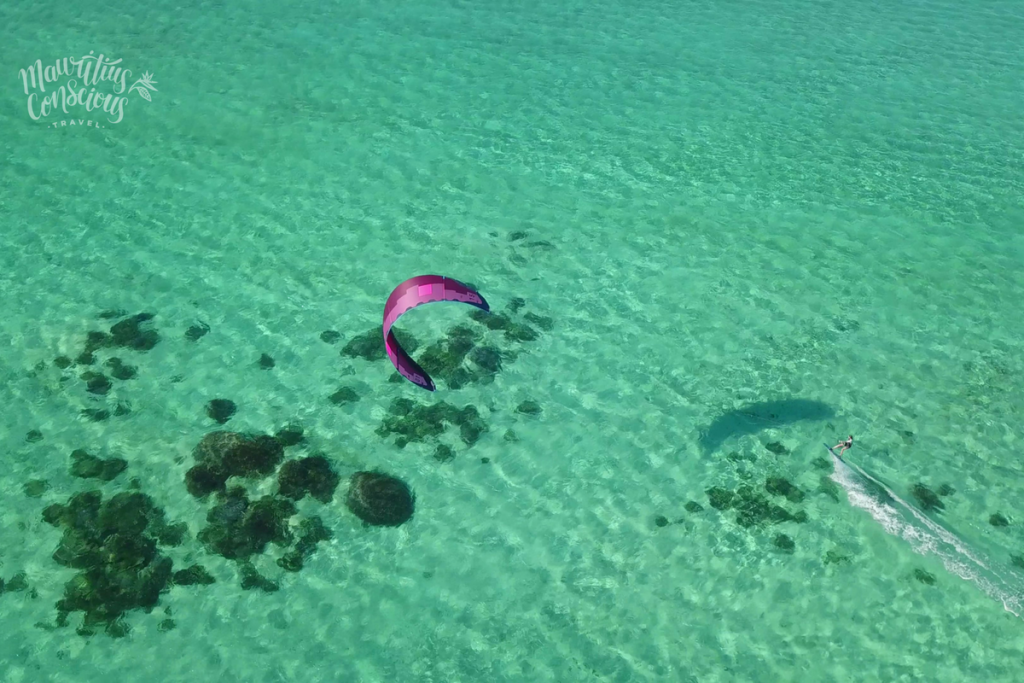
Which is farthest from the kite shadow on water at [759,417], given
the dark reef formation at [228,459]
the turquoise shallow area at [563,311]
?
the dark reef formation at [228,459]

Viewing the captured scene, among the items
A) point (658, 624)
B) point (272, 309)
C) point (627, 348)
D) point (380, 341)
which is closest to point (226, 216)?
point (272, 309)

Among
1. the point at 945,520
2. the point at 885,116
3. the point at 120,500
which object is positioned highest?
the point at 885,116

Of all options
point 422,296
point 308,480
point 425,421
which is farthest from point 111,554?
point 422,296

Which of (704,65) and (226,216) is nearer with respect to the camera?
(226,216)

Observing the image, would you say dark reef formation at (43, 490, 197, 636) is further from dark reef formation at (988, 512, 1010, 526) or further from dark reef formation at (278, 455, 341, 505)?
dark reef formation at (988, 512, 1010, 526)

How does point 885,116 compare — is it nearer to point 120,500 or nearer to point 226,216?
point 226,216

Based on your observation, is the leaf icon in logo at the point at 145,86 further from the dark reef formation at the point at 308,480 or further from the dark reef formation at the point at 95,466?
the dark reef formation at the point at 308,480

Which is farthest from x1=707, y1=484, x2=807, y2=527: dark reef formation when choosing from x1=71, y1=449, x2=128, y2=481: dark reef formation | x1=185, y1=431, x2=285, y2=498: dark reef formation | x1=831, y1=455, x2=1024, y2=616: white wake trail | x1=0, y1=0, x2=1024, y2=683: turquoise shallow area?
x1=71, y1=449, x2=128, y2=481: dark reef formation
